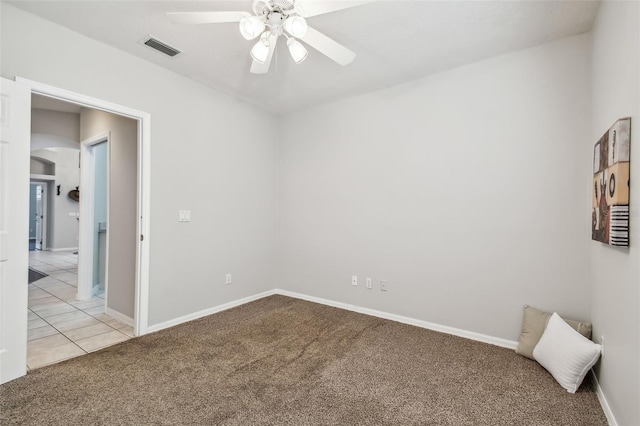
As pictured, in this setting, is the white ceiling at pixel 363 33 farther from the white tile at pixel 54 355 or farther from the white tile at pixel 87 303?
the white tile at pixel 87 303

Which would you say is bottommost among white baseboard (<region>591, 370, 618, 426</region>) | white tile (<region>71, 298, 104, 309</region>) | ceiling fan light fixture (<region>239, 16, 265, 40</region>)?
white tile (<region>71, 298, 104, 309</region>)

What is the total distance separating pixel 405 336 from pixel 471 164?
1827mm

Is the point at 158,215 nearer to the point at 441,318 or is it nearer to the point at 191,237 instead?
the point at 191,237

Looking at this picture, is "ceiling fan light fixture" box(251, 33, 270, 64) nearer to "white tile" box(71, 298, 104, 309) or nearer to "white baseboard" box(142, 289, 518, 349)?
"white baseboard" box(142, 289, 518, 349)

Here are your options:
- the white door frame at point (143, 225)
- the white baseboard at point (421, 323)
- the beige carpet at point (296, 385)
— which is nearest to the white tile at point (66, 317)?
the white door frame at point (143, 225)

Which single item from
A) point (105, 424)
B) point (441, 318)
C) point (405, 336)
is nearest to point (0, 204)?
point (105, 424)

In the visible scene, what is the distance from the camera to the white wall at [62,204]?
880 cm

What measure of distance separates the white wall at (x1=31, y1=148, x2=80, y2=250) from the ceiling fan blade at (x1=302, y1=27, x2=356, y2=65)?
33.5 ft

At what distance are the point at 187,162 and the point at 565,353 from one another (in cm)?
377

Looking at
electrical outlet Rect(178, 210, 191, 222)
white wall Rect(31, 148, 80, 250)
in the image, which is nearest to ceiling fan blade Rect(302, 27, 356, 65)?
electrical outlet Rect(178, 210, 191, 222)

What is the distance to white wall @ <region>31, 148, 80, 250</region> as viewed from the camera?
28.9 feet

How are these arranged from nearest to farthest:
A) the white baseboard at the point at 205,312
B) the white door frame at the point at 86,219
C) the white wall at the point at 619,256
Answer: the white wall at the point at 619,256 < the white baseboard at the point at 205,312 < the white door frame at the point at 86,219

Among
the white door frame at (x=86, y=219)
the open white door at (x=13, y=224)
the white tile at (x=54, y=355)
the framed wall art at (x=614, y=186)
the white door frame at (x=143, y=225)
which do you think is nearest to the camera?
the framed wall art at (x=614, y=186)

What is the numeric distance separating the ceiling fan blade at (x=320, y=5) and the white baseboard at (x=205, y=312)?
3105 mm
